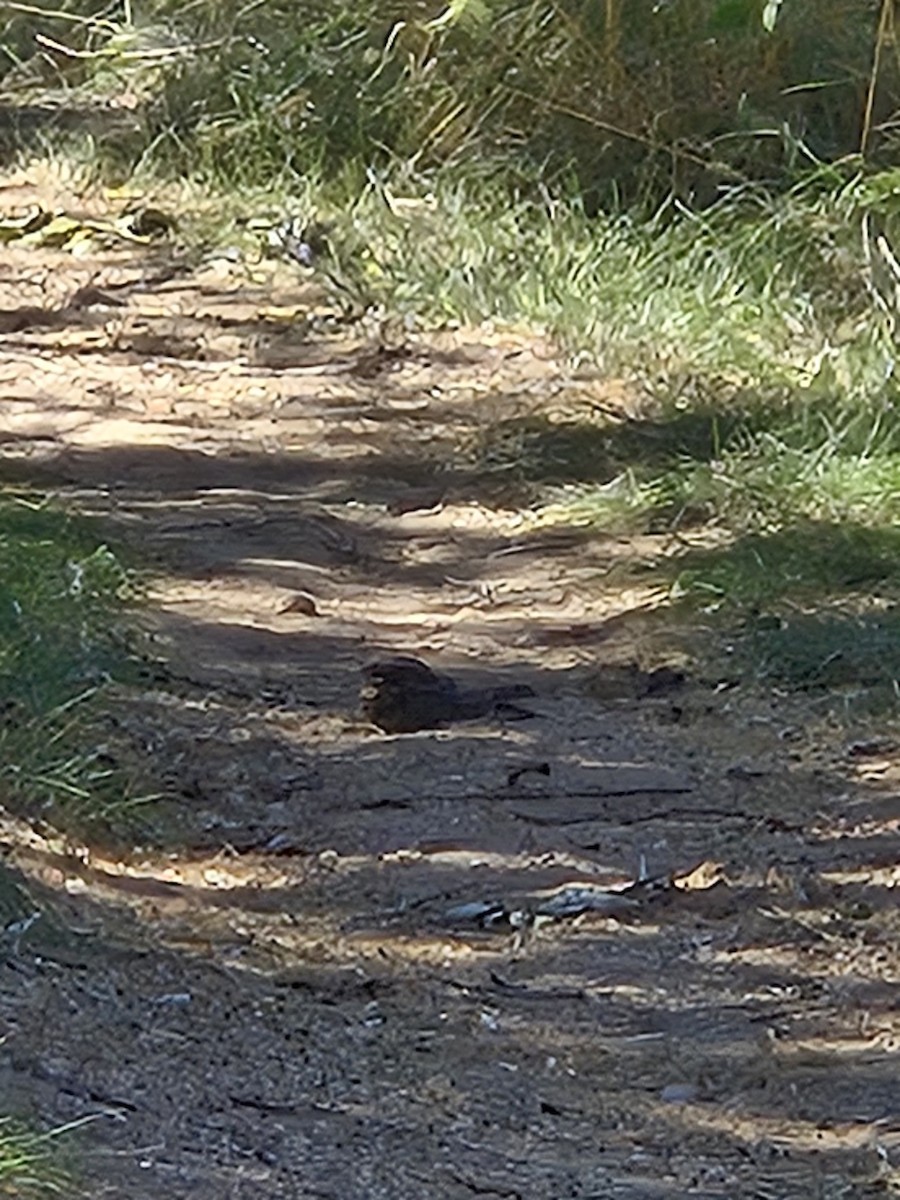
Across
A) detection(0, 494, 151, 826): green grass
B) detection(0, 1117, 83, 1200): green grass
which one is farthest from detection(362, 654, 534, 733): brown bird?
detection(0, 1117, 83, 1200): green grass

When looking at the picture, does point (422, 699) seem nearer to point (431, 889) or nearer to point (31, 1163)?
point (431, 889)

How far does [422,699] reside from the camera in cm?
474

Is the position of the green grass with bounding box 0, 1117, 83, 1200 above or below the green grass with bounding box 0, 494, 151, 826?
above

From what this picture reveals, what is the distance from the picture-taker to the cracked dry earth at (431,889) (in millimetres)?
3129

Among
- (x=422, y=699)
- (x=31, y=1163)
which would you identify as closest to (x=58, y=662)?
(x=422, y=699)

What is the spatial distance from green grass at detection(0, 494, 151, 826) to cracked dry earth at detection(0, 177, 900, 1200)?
0.11 meters

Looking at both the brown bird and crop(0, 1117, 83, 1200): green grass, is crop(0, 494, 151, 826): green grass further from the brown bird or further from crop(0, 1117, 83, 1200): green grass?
crop(0, 1117, 83, 1200): green grass

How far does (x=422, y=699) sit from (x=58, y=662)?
717mm

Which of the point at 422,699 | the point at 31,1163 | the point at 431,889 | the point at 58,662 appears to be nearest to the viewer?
the point at 31,1163

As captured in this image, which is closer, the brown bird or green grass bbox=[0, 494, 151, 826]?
green grass bbox=[0, 494, 151, 826]

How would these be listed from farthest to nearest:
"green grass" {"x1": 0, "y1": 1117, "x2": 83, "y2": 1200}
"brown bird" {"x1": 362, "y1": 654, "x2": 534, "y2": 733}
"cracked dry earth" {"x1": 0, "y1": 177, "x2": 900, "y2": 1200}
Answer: "brown bird" {"x1": 362, "y1": 654, "x2": 534, "y2": 733} → "cracked dry earth" {"x1": 0, "y1": 177, "x2": 900, "y2": 1200} → "green grass" {"x1": 0, "y1": 1117, "x2": 83, "y2": 1200}

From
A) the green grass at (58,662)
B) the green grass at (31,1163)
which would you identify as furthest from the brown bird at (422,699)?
the green grass at (31,1163)

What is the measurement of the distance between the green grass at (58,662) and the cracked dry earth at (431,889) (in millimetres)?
110

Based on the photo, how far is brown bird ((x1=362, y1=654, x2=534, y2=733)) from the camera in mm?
4695
